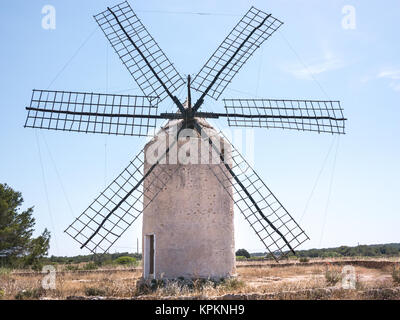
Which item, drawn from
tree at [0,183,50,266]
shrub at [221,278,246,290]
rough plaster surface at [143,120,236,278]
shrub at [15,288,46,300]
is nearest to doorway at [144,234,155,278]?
rough plaster surface at [143,120,236,278]

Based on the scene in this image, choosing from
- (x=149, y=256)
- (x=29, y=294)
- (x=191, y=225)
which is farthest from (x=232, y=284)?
(x=29, y=294)

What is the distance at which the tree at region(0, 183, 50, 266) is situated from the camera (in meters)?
17.9

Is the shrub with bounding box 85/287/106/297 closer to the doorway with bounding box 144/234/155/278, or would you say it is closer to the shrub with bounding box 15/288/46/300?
the shrub with bounding box 15/288/46/300

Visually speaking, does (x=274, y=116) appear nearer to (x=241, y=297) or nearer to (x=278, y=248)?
(x=278, y=248)

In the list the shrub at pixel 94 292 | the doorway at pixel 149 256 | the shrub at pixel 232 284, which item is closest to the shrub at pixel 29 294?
the shrub at pixel 94 292

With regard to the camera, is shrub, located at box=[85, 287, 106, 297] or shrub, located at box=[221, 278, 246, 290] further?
shrub, located at box=[221, 278, 246, 290]

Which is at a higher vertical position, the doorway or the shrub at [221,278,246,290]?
the doorway

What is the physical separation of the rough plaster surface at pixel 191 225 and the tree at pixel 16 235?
11292 millimetres

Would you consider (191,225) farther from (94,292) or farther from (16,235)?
(16,235)

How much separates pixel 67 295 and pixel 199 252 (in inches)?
119

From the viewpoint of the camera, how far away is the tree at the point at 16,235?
705 inches

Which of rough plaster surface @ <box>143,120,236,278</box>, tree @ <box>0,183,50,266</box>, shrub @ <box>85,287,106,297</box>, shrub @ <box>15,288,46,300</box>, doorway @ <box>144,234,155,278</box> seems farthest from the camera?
tree @ <box>0,183,50,266</box>

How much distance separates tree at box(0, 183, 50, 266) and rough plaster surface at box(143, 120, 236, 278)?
1129 centimetres

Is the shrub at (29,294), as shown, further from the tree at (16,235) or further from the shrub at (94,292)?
the tree at (16,235)
